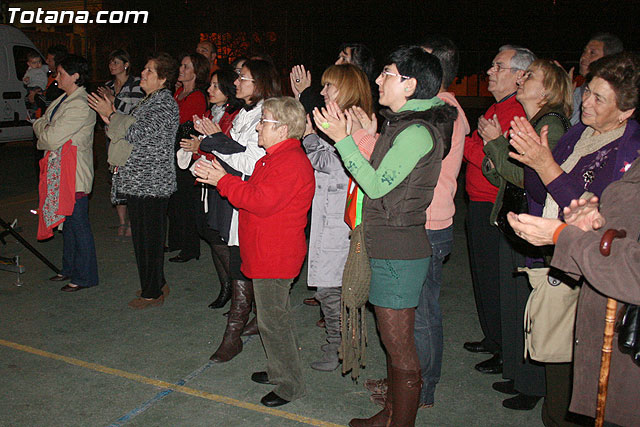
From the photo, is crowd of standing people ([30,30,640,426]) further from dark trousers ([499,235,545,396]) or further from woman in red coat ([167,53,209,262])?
woman in red coat ([167,53,209,262])

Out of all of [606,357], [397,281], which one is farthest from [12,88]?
[606,357]

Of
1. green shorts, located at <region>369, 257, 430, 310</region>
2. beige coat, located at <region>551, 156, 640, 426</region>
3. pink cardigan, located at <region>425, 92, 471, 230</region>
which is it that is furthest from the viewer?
pink cardigan, located at <region>425, 92, 471, 230</region>

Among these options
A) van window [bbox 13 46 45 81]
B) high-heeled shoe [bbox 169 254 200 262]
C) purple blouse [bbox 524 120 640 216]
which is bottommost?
high-heeled shoe [bbox 169 254 200 262]

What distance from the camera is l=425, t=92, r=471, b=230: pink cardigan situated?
12.3 ft

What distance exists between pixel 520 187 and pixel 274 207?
1.46 meters

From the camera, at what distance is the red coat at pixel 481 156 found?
420cm

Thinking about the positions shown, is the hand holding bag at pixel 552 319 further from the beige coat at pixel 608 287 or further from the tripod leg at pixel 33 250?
the tripod leg at pixel 33 250

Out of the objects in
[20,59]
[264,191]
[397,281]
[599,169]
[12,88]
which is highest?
[20,59]

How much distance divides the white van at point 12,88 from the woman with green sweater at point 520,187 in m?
11.7

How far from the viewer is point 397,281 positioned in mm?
3223

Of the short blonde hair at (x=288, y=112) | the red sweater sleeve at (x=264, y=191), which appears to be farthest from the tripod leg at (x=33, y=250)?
the short blonde hair at (x=288, y=112)

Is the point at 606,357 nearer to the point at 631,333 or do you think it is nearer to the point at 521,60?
the point at 631,333

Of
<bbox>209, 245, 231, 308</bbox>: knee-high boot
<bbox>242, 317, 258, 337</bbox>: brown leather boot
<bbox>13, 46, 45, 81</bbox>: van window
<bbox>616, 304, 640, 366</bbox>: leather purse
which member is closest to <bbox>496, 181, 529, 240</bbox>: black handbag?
<bbox>616, 304, 640, 366</bbox>: leather purse

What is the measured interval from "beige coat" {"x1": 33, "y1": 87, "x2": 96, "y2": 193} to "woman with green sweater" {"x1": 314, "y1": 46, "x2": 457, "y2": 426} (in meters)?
3.36
